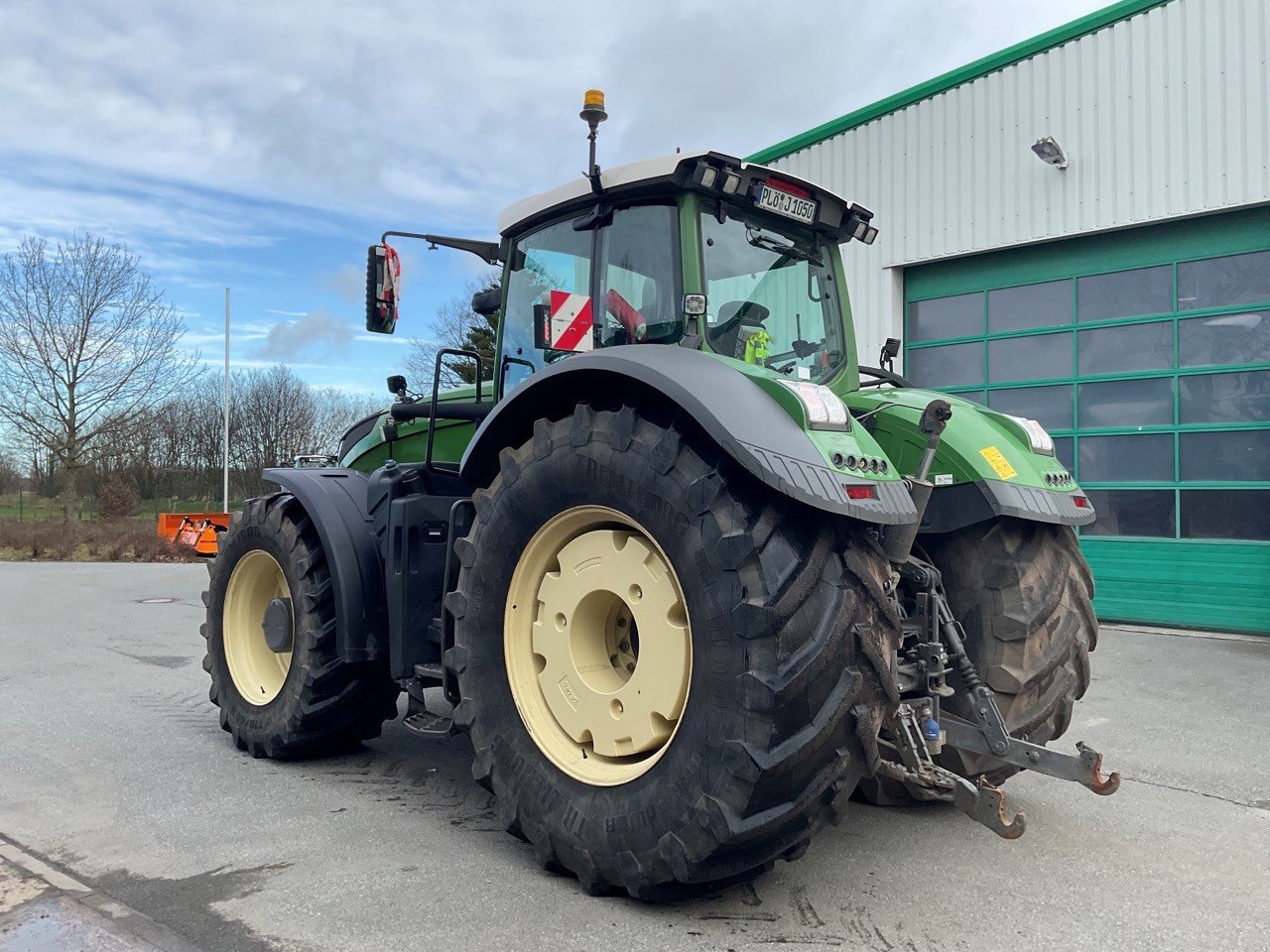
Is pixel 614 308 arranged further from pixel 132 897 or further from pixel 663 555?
pixel 132 897

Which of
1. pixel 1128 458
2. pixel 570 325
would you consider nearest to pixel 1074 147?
pixel 1128 458

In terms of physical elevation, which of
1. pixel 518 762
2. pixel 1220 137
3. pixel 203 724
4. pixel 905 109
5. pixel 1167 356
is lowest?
pixel 203 724

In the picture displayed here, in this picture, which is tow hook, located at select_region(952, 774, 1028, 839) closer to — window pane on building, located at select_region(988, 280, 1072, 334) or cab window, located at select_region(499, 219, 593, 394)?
cab window, located at select_region(499, 219, 593, 394)

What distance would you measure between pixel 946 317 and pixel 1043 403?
1482 millimetres

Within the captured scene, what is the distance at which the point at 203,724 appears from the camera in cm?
547

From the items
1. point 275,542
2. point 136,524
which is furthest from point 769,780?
point 136,524

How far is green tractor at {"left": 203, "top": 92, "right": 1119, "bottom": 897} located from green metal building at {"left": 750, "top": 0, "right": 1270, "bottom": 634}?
608 centimetres

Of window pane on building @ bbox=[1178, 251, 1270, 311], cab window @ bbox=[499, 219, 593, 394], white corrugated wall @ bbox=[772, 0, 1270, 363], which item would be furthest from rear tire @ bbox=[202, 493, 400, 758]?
window pane on building @ bbox=[1178, 251, 1270, 311]

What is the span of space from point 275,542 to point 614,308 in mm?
2099

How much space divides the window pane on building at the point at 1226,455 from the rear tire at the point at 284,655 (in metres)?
7.94

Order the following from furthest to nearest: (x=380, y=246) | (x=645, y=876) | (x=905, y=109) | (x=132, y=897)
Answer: (x=905, y=109) < (x=380, y=246) < (x=132, y=897) < (x=645, y=876)

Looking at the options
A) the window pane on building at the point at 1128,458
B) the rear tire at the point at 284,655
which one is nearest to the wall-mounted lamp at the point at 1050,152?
the window pane on building at the point at 1128,458

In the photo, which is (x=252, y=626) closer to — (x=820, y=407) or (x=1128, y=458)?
(x=820, y=407)

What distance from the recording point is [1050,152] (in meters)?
9.73
